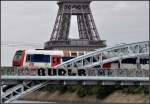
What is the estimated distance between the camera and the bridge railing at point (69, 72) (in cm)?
6309

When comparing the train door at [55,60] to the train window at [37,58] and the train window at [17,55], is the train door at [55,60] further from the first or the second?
the train window at [17,55]

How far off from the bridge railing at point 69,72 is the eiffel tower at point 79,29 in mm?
78890

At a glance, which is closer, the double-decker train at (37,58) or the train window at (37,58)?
the double-decker train at (37,58)

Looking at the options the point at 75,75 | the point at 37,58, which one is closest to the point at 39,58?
the point at 37,58

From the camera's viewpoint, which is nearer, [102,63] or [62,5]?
[102,63]

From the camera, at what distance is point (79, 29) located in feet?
522

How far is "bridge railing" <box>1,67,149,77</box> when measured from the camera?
63.1 m

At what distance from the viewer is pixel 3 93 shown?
62562 mm

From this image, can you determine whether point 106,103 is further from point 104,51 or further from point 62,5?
point 62,5

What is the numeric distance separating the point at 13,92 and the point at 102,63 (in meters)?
15.6

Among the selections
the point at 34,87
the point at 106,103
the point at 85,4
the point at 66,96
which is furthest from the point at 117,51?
the point at 85,4

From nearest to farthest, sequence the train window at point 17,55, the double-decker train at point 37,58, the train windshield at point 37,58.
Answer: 1. the double-decker train at point 37,58
2. the train windshield at point 37,58
3. the train window at point 17,55

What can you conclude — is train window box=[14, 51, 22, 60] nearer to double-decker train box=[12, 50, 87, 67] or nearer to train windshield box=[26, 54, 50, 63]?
double-decker train box=[12, 50, 87, 67]

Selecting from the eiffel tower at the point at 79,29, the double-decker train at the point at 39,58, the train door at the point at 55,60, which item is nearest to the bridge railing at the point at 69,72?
the double-decker train at the point at 39,58
